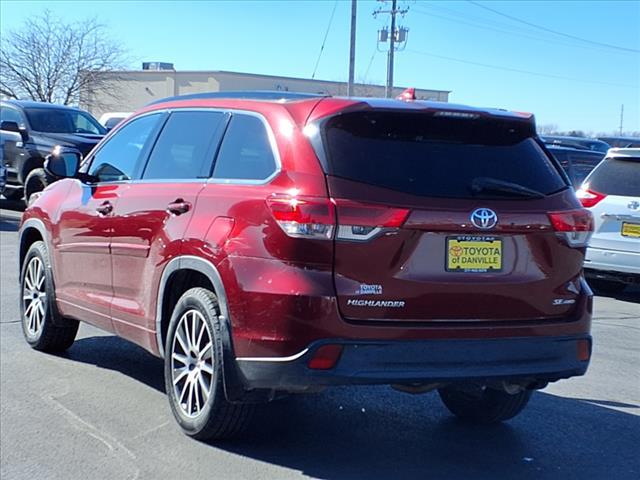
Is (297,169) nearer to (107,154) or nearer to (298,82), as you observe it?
(107,154)

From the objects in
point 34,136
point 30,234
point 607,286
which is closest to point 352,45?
point 34,136

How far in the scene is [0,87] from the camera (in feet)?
138

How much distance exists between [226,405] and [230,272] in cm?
76

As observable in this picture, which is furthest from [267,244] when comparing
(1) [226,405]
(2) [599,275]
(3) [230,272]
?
(2) [599,275]

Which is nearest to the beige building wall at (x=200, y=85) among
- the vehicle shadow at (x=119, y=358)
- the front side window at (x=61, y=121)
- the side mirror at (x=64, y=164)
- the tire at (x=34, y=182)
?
the front side window at (x=61, y=121)

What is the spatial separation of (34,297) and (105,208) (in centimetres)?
151

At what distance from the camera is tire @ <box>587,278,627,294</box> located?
11.8 meters

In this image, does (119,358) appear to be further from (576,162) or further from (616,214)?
(576,162)

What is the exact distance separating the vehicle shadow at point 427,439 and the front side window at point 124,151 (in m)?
1.50

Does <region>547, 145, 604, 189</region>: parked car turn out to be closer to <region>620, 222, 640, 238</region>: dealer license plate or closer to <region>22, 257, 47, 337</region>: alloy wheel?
<region>620, 222, 640, 238</region>: dealer license plate

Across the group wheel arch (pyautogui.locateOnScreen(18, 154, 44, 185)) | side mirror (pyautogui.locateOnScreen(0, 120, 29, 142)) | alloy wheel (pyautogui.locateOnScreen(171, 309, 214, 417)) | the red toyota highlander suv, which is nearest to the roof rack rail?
the red toyota highlander suv

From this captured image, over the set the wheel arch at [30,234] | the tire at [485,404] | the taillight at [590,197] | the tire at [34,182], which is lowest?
the tire at [485,404]

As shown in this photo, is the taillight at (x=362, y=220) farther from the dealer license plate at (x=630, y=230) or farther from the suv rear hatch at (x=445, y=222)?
the dealer license plate at (x=630, y=230)

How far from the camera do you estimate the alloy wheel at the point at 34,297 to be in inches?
277
